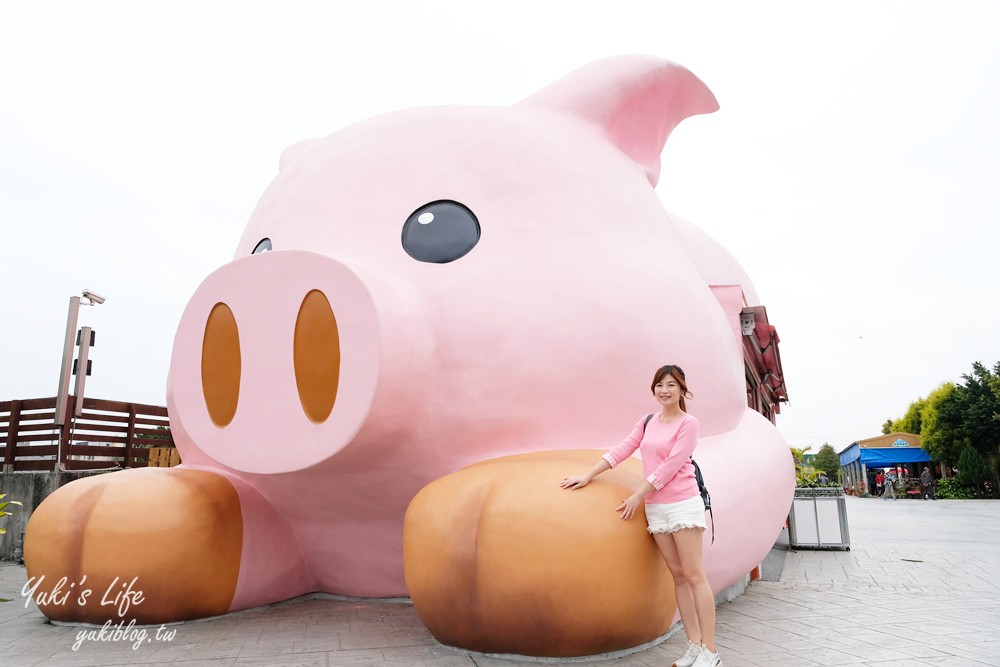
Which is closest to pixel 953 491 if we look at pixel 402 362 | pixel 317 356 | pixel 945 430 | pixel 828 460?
pixel 945 430

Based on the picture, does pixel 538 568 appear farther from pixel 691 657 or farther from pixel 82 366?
pixel 82 366

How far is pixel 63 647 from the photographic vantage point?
3.89 meters

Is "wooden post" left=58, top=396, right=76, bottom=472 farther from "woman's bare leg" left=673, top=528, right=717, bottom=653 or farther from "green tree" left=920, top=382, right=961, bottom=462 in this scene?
"green tree" left=920, top=382, right=961, bottom=462

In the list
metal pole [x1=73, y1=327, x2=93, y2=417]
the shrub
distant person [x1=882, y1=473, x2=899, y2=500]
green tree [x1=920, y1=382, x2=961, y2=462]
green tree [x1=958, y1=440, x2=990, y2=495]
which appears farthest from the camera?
green tree [x1=920, y1=382, x2=961, y2=462]

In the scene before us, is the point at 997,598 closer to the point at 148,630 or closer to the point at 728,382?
the point at 728,382

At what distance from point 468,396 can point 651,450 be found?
1068mm

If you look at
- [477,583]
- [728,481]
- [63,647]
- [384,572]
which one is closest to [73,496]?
[63,647]

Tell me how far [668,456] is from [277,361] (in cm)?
205

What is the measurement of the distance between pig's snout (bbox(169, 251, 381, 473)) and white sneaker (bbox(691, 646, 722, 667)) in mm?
1869

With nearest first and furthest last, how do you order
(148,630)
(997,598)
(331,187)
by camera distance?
(148,630)
(331,187)
(997,598)

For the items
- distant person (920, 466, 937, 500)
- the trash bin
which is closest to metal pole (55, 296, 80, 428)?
the trash bin

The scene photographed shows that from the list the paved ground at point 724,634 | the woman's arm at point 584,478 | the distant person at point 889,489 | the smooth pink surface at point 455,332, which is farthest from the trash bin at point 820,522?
the distant person at point 889,489

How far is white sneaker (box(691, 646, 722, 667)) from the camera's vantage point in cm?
308

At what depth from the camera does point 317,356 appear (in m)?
3.70
